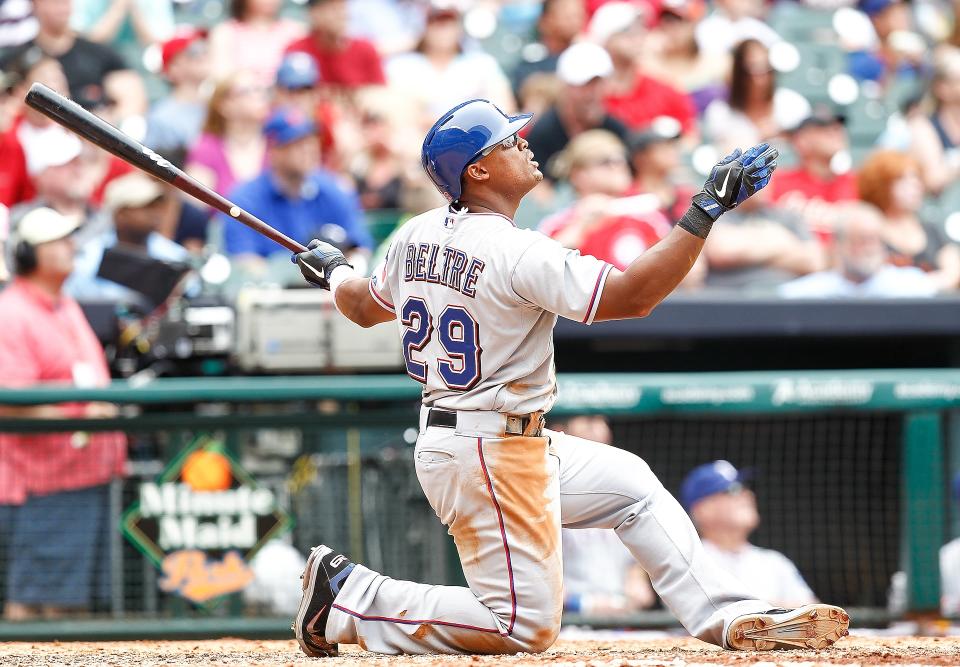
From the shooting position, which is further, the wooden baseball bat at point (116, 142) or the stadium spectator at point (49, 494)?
the stadium spectator at point (49, 494)

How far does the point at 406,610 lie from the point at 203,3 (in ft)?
19.4

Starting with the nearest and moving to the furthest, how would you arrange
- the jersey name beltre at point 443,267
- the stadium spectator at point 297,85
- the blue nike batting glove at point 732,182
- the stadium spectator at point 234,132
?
the blue nike batting glove at point 732,182 → the jersey name beltre at point 443,267 → the stadium spectator at point 234,132 → the stadium spectator at point 297,85

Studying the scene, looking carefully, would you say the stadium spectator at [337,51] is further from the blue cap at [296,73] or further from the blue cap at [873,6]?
the blue cap at [873,6]

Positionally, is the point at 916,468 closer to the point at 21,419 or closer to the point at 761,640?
the point at 761,640

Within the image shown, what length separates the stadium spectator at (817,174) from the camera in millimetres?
7156

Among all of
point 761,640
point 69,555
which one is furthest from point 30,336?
point 761,640

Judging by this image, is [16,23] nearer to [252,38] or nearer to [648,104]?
[252,38]

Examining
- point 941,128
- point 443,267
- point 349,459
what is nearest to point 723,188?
point 443,267

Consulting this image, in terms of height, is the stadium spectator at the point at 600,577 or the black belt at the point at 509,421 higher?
the black belt at the point at 509,421

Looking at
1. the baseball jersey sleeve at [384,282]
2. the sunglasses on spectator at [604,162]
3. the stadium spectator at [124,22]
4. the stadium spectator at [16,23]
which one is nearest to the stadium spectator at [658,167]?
the sunglasses on spectator at [604,162]

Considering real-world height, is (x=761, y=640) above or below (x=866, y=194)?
below

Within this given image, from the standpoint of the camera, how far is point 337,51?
25.8 feet

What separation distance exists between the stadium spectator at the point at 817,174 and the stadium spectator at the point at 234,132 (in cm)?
263

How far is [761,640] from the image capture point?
3371mm
